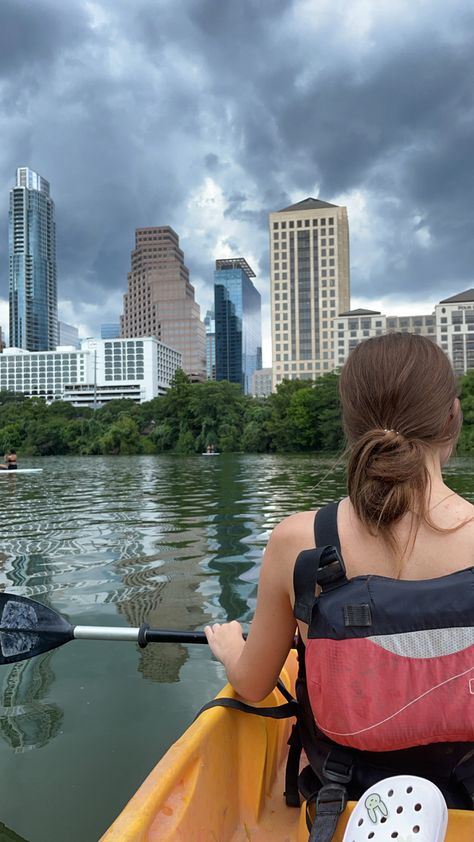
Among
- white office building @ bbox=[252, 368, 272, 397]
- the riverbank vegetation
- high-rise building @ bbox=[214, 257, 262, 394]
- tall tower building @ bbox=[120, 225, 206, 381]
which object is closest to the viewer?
the riverbank vegetation

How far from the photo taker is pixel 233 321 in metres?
176

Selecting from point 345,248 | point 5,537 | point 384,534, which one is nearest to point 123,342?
point 345,248

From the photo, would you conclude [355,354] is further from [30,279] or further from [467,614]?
[30,279]

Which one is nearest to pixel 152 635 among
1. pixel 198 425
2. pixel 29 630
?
pixel 29 630

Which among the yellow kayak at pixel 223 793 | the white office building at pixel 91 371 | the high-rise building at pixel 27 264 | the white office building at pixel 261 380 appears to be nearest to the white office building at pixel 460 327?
the white office building at pixel 91 371

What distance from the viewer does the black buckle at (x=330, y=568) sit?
1.24 meters

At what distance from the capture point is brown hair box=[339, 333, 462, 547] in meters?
1.28

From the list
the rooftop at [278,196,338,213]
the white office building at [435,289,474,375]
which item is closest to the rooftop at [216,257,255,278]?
the rooftop at [278,196,338,213]

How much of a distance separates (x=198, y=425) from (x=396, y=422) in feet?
188

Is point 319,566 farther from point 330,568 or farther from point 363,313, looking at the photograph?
point 363,313

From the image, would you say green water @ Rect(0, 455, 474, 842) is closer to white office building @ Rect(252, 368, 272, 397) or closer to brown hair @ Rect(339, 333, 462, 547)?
brown hair @ Rect(339, 333, 462, 547)

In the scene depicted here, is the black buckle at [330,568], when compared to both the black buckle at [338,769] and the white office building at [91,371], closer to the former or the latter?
the black buckle at [338,769]

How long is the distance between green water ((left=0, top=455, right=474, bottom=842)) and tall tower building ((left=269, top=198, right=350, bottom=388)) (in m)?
87.5

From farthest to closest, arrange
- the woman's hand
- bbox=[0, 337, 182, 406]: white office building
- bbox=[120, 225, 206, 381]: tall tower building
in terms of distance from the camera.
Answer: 1. bbox=[120, 225, 206, 381]: tall tower building
2. bbox=[0, 337, 182, 406]: white office building
3. the woman's hand
